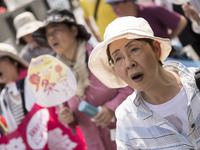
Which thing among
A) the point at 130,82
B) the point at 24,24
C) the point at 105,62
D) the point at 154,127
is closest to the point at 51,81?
the point at 105,62

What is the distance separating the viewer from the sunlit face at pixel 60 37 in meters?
2.71

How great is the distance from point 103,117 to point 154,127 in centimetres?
86

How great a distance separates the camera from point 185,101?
1.67 metres

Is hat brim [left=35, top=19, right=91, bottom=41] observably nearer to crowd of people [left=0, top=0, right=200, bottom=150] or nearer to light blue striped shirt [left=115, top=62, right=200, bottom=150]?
crowd of people [left=0, top=0, right=200, bottom=150]

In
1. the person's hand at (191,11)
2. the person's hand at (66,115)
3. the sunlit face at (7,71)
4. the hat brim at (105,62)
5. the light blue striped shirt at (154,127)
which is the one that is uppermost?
the hat brim at (105,62)

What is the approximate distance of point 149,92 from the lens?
1756 millimetres

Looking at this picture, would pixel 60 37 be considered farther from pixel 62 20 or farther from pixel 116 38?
pixel 116 38

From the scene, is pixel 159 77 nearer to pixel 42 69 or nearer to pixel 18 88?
pixel 42 69

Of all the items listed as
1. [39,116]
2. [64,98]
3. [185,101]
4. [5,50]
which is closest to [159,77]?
[185,101]

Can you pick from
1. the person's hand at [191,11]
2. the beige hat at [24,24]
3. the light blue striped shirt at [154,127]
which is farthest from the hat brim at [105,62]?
the beige hat at [24,24]

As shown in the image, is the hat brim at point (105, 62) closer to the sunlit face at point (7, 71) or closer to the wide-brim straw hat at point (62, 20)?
the wide-brim straw hat at point (62, 20)

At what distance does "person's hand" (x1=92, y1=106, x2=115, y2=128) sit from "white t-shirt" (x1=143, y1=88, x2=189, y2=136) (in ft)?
2.68

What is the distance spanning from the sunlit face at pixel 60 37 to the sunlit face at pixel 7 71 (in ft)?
2.54

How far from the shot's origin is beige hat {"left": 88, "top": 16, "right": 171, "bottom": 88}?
159cm
